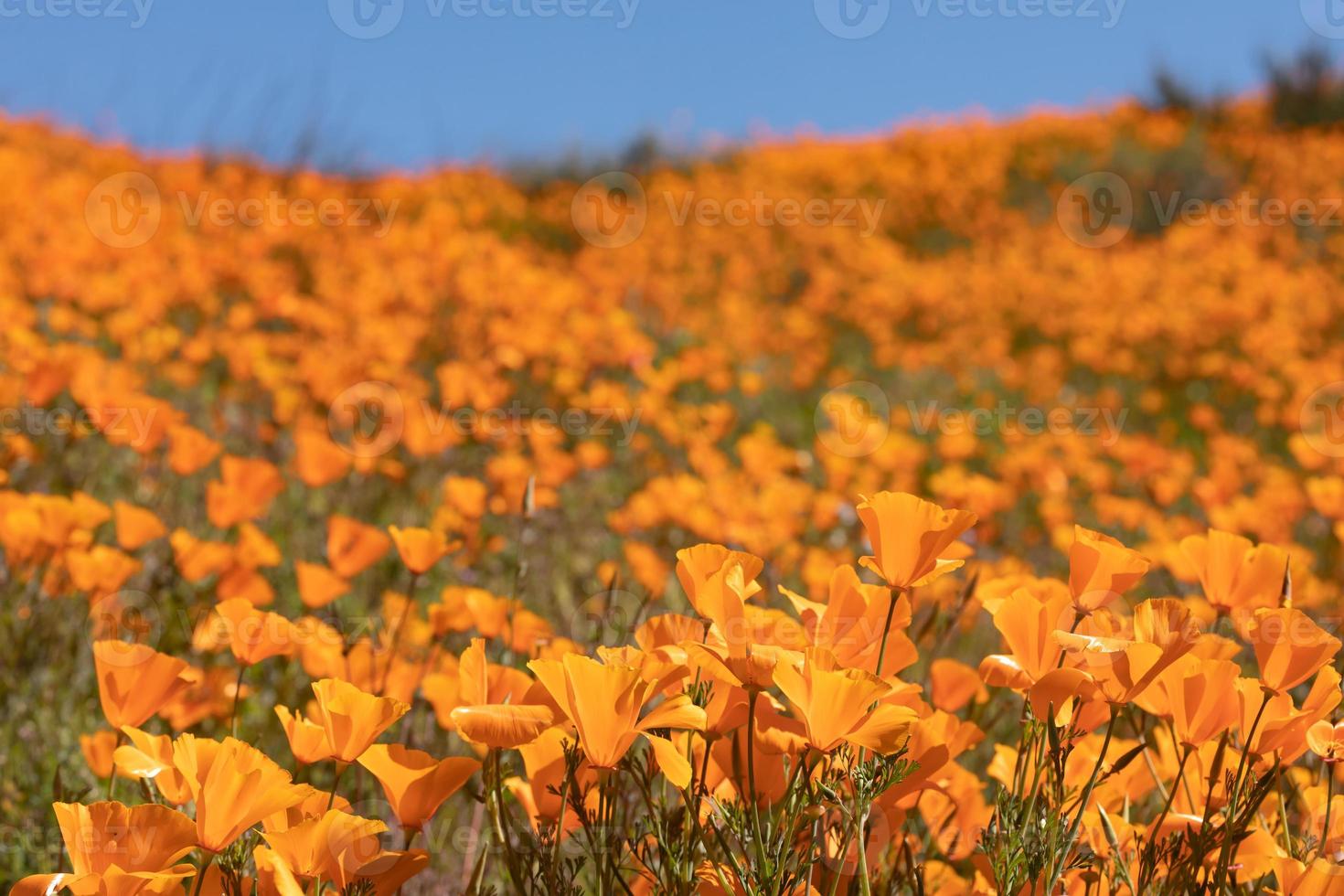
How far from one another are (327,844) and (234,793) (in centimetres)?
10

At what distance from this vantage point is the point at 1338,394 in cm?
625

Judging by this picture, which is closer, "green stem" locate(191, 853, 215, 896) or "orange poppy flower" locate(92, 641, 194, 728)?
"green stem" locate(191, 853, 215, 896)

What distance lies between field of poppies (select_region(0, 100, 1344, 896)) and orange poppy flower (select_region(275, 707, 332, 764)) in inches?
1.2

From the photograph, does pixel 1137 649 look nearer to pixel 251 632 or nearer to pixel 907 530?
pixel 907 530

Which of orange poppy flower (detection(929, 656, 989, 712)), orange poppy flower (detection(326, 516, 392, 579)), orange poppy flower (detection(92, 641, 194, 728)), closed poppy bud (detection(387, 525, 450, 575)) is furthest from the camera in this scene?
orange poppy flower (detection(326, 516, 392, 579))

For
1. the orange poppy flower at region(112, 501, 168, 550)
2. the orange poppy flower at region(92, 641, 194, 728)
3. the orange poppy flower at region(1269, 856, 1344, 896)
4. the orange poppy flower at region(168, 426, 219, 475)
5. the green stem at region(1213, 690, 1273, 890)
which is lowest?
the orange poppy flower at region(1269, 856, 1344, 896)

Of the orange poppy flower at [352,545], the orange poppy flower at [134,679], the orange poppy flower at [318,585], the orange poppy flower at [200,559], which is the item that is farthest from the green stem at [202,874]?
the orange poppy flower at [200,559]

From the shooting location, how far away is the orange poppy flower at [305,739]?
107cm

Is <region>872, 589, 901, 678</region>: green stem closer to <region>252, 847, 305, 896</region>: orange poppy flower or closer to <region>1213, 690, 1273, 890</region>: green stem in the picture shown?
<region>1213, 690, 1273, 890</region>: green stem

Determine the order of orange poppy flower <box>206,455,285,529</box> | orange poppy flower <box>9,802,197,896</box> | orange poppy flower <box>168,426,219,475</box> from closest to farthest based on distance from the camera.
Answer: orange poppy flower <box>9,802,197,896</box>
orange poppy flower <box>206,455,285,529</box>
orange poppy flower <box>168,426,219,475</box>

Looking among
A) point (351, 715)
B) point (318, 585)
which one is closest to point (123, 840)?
point (351, 715)

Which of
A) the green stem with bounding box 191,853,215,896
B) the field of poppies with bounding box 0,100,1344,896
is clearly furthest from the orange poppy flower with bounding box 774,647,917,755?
the green stem with bounding box 191,853,215,896

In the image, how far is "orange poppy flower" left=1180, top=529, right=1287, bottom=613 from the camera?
128 centimetres

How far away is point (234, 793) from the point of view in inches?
36.4
